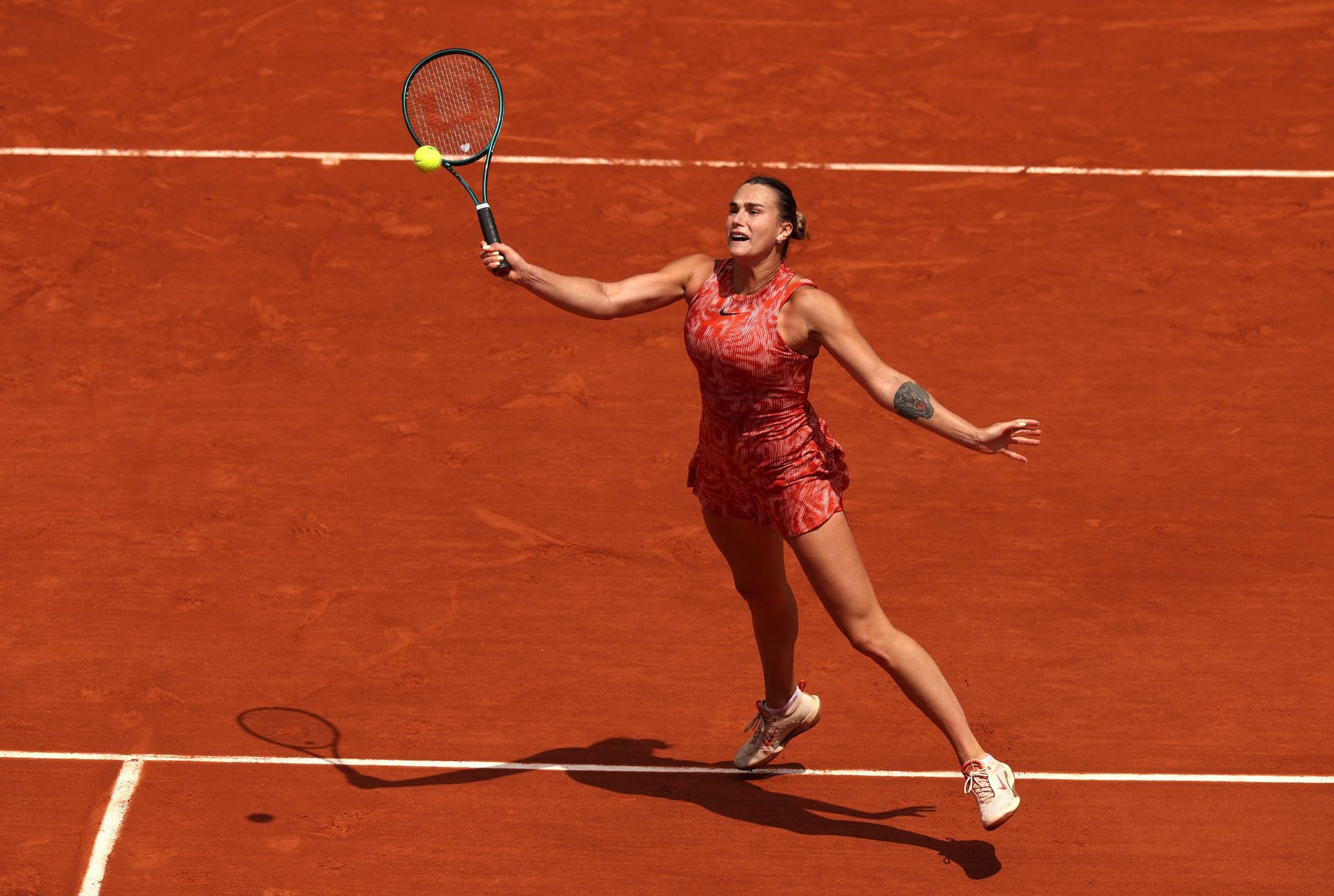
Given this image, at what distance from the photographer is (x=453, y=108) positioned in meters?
7.50

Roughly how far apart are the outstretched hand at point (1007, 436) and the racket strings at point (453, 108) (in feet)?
8.67

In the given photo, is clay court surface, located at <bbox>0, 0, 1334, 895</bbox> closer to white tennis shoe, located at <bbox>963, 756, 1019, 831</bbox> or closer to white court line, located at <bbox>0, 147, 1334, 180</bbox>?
white court line, located at <bbox>0, 147, 1334, 180</bbox>

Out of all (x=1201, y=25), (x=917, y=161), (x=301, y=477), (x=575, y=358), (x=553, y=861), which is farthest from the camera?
(x=1201, y=25)

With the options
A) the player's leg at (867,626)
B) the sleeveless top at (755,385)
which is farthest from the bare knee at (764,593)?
the sleeveless top at (755,385)

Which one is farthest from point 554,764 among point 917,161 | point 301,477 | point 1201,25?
point 1201,25

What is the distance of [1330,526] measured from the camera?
28.6 ft

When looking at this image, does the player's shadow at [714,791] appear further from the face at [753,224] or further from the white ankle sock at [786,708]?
the face at [753,224]

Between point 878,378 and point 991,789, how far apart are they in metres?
1.52

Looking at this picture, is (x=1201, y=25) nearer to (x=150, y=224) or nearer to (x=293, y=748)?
(x=150, y=224)

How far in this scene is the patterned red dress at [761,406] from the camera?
6.04 m

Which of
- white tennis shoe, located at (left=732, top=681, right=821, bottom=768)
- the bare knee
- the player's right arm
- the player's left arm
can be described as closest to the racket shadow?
white tennis shoe, located at (left=732, top=681, right=821, bottom=768)

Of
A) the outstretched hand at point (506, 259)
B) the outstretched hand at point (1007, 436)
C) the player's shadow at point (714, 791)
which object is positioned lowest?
the player's shadow at point (714, 791)

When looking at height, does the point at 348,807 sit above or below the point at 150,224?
below

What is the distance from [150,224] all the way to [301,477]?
3289 mm
